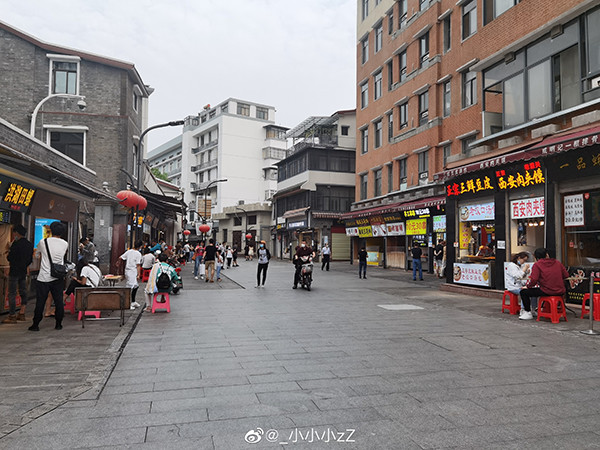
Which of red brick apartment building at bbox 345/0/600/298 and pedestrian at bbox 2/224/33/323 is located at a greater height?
red brick apartment building at bbox 345/0/600/298

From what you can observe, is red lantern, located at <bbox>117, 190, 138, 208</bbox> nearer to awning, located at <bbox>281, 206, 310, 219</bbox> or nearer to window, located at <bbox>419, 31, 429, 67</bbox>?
window, located at <bbox>419, 31, 429, 67</bbox>

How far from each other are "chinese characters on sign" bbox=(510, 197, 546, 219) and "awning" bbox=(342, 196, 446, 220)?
8.76 meters

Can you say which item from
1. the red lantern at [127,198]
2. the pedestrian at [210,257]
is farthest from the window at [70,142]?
the red lantern at [127,198]

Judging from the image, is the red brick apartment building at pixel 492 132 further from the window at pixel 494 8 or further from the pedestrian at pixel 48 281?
the pedestrian at pixel 48 281

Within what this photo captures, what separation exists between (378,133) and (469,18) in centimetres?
1031

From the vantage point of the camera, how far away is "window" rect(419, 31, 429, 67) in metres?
25.0

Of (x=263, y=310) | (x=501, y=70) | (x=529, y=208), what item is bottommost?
(x=263, y=310)

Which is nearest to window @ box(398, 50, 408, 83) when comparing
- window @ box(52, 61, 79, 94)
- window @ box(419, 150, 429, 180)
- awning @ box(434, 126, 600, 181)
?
window @ box(419, 150, 429, 180)

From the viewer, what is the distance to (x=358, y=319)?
31.8 feet

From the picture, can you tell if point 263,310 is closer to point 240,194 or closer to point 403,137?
point 403,137

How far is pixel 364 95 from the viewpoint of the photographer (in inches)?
1280

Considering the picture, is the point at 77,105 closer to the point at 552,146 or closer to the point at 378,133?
the point at 378,133

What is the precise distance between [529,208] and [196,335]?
940cm

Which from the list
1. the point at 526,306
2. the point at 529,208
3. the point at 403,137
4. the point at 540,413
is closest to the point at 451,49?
the point at 403,137
